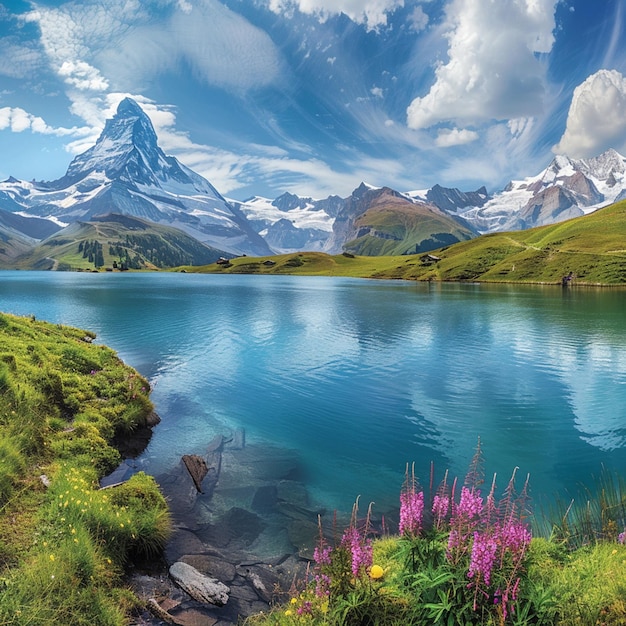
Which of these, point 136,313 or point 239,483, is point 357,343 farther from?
point 136,313

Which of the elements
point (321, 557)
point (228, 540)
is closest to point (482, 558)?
→ point (321, 557)

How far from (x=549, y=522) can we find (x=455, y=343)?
41561 mm

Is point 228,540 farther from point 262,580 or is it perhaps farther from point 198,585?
point 198,585

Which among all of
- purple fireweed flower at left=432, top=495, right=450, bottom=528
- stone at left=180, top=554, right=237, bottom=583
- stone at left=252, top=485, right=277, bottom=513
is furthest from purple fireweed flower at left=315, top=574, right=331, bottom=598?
stone at left=252, top=485, right=277, bottom=513

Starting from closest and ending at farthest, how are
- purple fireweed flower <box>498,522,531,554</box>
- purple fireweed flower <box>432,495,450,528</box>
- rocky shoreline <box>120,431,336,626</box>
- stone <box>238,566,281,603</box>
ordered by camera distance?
purple fireweed flower <box>498,522,531,554</box> < purple fireweed flower <box>432,495,450,528</box> < rocky shoreline <box>120,431,336,626</box> < stone <box>238,566,281,603</box>

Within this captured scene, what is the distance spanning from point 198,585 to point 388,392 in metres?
24.8

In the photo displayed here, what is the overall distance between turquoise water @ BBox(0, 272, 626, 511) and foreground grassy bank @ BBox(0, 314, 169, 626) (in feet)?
11.7

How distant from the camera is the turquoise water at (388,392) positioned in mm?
22891

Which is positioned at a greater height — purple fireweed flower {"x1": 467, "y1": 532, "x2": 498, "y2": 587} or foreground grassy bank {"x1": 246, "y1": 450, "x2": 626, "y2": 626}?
purple fireweed flower {"x1": 467, "y1": 532, "x2": 498, "y2": 587}

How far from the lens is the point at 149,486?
17.4 metres

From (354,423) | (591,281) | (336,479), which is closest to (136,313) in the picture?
(354,423)

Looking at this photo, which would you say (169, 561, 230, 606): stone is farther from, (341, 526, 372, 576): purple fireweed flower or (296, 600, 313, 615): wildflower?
(341, 526, 372, 576): purple fireweed flower

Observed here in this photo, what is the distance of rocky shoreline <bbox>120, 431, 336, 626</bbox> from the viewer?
1205 centimetres

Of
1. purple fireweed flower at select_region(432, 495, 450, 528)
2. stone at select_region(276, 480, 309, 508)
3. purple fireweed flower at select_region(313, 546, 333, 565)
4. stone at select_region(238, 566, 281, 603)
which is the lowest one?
stone at select_region(276, 480, 309, 508)
